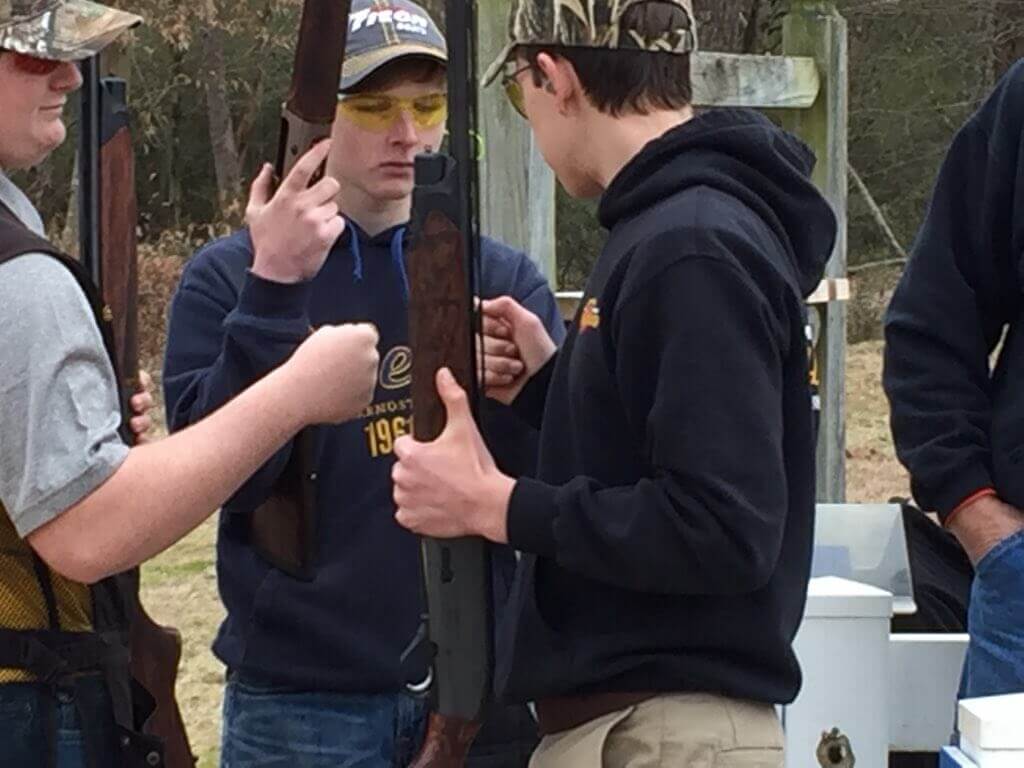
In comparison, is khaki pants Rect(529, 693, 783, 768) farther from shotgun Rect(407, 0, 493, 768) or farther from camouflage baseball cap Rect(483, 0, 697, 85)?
camouflage baseball cap Rect(483, 0, 697, 85)

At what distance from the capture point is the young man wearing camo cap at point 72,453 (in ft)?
7.65

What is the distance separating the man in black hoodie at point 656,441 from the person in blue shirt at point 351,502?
0.50m

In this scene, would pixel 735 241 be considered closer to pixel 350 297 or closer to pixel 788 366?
pixel 788 366

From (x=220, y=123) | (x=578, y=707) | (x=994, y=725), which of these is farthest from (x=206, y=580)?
(x=220, y=123)

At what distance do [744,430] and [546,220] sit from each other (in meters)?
2.68

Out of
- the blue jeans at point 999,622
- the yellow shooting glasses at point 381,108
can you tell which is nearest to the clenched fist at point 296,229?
the yellow shooting glasses at point 381,108

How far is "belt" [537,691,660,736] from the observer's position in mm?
2524

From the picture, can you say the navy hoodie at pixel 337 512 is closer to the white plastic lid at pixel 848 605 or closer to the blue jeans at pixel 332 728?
the blue jeans at pixel 332 728

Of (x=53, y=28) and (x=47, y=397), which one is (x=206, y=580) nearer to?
(x=53, y=28)

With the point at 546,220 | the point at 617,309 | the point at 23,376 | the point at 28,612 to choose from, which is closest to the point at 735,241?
the point at 617,309

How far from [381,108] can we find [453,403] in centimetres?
95

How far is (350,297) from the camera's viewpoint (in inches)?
131

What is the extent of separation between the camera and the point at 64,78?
2.63 m

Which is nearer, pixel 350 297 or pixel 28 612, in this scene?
pixel 28 612
